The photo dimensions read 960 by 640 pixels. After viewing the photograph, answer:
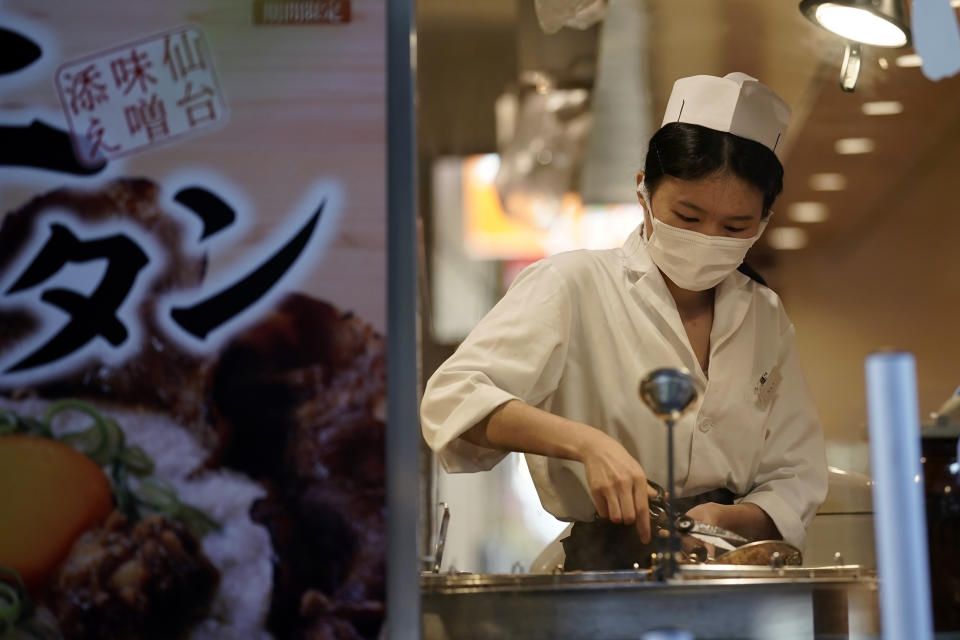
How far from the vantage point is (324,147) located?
Answer: 4.94 feet

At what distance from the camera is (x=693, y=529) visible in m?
1.95

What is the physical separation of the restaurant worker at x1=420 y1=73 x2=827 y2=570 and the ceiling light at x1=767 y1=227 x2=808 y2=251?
1.08 metres

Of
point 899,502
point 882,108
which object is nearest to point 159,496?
point 899,502

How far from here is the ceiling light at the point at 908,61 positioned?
2.57 m

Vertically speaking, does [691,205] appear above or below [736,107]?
below

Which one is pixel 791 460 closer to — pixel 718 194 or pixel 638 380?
pixel 638 380

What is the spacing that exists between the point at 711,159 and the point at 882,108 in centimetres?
110

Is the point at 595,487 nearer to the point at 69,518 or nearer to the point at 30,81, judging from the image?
the point at 69,518

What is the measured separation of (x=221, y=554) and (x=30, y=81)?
70 centimetres

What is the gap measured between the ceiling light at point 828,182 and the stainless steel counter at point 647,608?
2186 millimetres

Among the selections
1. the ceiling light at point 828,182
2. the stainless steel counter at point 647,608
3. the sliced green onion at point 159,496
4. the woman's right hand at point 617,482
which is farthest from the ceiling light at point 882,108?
the sliced green onion at point 159,496

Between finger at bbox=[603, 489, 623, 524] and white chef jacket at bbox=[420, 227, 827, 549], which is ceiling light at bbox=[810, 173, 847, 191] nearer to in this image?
white chef jacket at bbox=[420, 227, 827, 549]

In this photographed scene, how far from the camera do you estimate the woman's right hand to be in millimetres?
1790

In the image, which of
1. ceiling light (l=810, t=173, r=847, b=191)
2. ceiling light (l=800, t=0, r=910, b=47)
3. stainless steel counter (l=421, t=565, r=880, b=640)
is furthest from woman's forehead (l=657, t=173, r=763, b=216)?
ceiling light (l=810, t=173, r=847, b=191)
